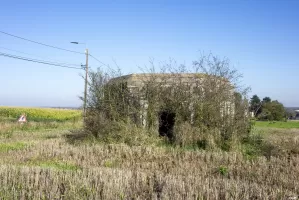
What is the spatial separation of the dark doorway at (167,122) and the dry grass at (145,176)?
3.67 metres

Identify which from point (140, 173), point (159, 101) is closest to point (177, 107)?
point (159, 101)

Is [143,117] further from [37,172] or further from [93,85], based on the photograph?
[37,172]

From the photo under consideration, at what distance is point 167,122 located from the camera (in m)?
16.1

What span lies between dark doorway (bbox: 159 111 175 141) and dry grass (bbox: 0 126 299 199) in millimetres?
3673

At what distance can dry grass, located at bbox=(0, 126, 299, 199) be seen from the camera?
6434 mm

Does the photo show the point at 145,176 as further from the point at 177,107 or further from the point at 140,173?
the point at 177,107

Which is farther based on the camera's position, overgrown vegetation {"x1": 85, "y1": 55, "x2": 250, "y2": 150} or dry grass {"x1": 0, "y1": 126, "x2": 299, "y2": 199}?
overgrown vegetation {"x1": 85, "y1": 55, "x2": 250, "y2": 150}

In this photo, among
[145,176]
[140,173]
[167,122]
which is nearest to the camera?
[145,176]

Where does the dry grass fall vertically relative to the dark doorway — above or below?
below

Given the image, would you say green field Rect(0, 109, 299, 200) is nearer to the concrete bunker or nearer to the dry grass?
the dry grass

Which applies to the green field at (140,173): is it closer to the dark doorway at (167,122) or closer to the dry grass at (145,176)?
the dry grass at (145,176)

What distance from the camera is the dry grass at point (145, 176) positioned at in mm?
6434

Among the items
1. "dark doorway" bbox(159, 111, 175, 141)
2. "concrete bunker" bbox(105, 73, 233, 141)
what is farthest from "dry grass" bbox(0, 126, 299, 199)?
"dark doorway" bbox(159, 111, 175, 141)

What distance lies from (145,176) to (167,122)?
331 inches
